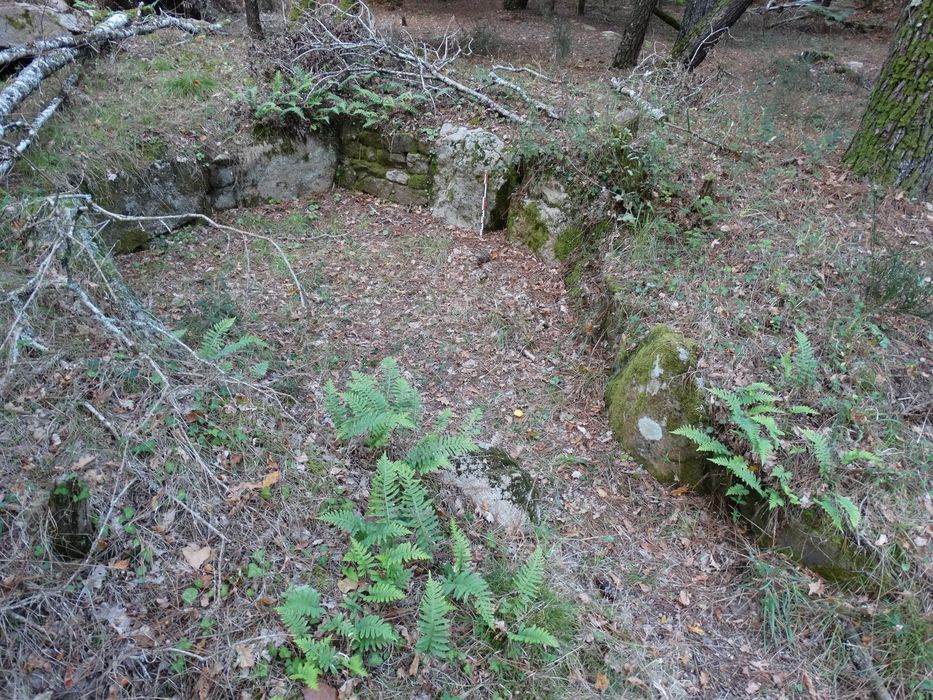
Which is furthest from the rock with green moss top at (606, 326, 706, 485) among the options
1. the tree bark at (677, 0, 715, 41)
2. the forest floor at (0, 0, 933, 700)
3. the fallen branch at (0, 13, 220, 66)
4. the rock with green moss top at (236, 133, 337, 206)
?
the fallen branch at (0, 13, 220, 66)

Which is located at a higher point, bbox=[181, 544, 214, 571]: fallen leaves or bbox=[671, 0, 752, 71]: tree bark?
bbox=[671, 0, 752, 71]: tree bark

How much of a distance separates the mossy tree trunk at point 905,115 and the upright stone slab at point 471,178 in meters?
3.71

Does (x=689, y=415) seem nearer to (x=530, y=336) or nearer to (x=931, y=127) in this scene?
(x=530, y=336)

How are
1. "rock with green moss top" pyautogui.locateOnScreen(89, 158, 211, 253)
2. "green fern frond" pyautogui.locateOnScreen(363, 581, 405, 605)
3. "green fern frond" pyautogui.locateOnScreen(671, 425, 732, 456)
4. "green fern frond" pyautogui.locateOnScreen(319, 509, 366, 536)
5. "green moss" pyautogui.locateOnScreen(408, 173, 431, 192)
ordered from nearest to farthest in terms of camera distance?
"green fern frond" pyautogui.locateOnScreen(363, 581, 405, 605) → "green fern frond" pyautogui.locateOnScreen(319, 509, 366, 536) → "green fern frond" pyautogui.locateOnScreen(671, 425, 732, 456) → "rock with green moss top" pyautogui.locateOnScreen(89, 158, 211, 253) → "green moss" pyautogui.locateOnScreen(408, 173, 431, 192)

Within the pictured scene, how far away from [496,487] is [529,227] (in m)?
3.57

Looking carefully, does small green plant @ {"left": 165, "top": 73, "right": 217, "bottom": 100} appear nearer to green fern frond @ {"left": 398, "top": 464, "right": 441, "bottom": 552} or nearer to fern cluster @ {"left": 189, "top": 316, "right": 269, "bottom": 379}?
fern cluster @ {"left": 189, "top": 316, "right": 269, "bottom": 379}

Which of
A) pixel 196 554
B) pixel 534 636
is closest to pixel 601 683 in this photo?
pixel 534 636

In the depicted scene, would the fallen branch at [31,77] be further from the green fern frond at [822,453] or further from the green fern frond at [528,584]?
the green fern frond at [822,453]

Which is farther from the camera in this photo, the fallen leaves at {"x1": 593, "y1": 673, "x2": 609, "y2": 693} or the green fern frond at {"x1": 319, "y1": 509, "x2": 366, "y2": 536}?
the green fern frond at {"x1": 319, "y1": 509, "x2": 366, "y2": 536}

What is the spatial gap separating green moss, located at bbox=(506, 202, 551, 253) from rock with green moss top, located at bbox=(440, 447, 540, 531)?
10.2 ft

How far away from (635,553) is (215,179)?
6.22 meters

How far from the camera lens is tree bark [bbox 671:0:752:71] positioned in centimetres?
749

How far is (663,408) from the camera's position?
4105 millimetres

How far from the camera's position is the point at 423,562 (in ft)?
10.7
